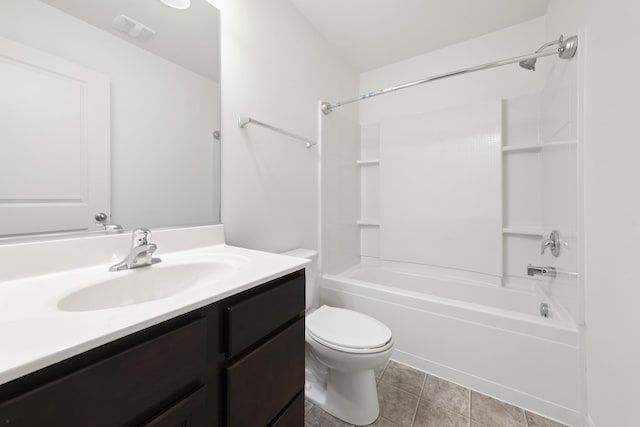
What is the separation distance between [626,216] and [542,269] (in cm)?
74

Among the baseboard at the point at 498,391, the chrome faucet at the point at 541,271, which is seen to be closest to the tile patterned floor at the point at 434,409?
the baseboard at the point at 498,391

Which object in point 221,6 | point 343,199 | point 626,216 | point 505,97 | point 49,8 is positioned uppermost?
point 221,6

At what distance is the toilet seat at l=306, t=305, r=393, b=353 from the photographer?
1.09 metres

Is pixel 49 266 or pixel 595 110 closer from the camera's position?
pixel 49 266

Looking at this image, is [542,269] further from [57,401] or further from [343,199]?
[57,401]

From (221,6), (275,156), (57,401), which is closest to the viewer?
(57,401)

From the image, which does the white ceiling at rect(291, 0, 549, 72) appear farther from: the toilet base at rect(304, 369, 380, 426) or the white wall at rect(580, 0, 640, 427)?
the toilet base at rect(304, 369, 380, 426)

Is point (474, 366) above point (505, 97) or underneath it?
underneath

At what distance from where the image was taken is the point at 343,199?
2.29 meters

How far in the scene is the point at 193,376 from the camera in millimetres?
525

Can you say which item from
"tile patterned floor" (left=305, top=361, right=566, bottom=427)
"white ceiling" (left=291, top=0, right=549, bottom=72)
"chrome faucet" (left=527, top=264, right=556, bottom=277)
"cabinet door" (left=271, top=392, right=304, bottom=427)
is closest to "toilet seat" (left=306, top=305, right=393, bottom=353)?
"cabinet door" (left=271, top=392, right=304, bottom=427)

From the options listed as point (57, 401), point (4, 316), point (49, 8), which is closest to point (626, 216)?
point (57, 401)

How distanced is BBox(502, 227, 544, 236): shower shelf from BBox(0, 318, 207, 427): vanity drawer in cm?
217

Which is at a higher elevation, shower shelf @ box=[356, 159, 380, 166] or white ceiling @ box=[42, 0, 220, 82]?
white ceiling @ box=[42, 0, 220, 82]
